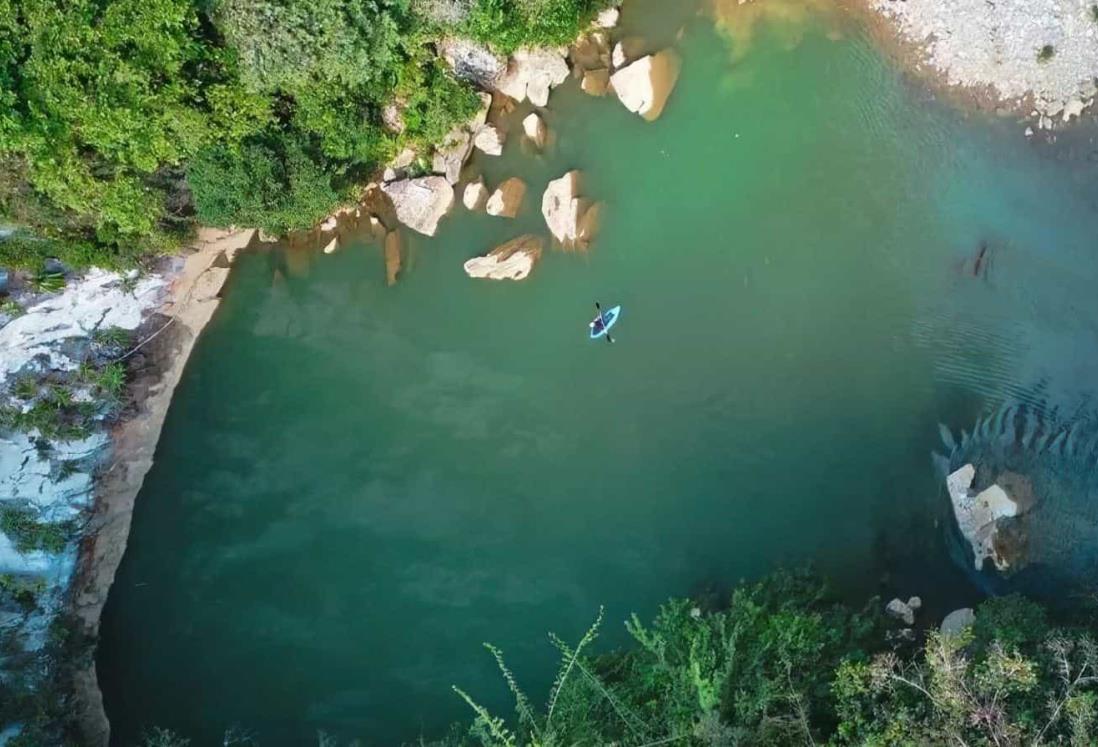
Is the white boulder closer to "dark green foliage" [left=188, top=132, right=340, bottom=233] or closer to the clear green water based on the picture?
the clear green water

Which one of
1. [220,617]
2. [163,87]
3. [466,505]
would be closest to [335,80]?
[163,87]

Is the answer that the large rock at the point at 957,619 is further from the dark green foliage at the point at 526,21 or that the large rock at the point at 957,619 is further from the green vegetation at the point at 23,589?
the green vegetation at the point at 23,589

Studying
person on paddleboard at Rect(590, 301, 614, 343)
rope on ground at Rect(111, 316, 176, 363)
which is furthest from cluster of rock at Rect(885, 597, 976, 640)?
rope on ground at Rect(111, 316, 176, 363)

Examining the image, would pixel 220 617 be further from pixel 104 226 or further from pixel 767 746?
pixel 767 746

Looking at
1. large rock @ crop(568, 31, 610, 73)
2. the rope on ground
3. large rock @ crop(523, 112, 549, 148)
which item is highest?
large rock @ crop(568, 31, 610, 73)

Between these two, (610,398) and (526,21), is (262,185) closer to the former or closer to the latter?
(526,21)

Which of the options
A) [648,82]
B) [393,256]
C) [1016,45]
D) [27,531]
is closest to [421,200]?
[393,256]
